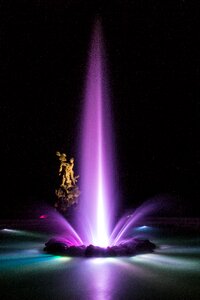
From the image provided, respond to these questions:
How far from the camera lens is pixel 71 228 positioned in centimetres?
1647

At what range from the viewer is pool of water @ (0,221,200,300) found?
9109 millimetres

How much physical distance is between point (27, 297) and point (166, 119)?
131 feet

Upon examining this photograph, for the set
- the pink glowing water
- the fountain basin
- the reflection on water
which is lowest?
the reflection on water

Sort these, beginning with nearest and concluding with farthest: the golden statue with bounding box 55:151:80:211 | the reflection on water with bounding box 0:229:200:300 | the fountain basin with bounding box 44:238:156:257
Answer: the reflection on water with bounding box 0:229:200:300 < the fountain basin with bounding box 44:238:156:257 < the golden statue with bounding box 55:151:80:211

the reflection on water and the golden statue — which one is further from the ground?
the golden statue

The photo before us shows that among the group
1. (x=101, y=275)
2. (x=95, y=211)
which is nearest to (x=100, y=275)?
(x=101, y=275)

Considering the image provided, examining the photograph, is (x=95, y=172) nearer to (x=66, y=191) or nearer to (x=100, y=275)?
(x=66, y=191)

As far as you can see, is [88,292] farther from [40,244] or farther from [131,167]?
[131,167]

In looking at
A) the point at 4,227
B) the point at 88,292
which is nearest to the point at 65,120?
the point at 4,227

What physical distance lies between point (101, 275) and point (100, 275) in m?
0.02

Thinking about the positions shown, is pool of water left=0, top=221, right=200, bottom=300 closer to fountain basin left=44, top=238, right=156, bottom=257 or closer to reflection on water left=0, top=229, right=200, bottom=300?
reflection on water left=0, top=229, right=200, bottom=300

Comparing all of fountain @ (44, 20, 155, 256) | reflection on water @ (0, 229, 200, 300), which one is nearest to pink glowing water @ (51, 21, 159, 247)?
fountain @ (44, 20, 155, 256)

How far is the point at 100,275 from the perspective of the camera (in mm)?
10797

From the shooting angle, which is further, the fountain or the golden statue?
the golden statue
